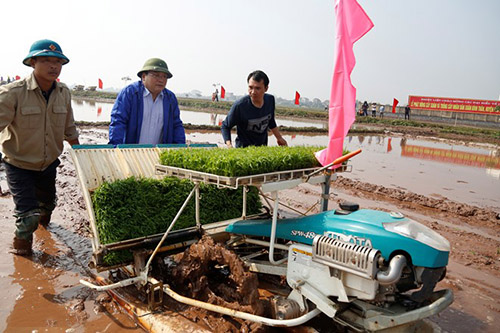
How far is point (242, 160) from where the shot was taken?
2.77 meters

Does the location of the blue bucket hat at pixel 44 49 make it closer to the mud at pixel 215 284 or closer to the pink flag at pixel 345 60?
the mud at pixel 215 284

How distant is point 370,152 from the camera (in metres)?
15.3

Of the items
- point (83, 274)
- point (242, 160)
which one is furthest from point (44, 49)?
point (242, 160)

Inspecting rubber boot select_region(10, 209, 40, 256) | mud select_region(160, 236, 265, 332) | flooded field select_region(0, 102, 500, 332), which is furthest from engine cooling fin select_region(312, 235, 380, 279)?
rubber boot select_region(10, 209, 40, 256)

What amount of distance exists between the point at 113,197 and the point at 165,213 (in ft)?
1.81

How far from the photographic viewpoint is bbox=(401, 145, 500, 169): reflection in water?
46.1ft

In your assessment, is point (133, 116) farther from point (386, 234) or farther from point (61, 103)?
point (386, 234)

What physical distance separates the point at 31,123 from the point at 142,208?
1834mm

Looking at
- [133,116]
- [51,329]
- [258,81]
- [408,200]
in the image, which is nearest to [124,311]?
[51,329]

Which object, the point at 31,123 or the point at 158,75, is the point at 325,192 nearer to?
the point at 158,75

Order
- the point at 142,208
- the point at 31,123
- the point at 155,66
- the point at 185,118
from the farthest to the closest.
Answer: the point at 185,118
the point at 155,66
the point at 31,123
the point at 142,208

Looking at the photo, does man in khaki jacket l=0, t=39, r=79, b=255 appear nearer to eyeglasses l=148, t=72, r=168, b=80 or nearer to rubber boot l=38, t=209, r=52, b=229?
rubber boot l=38, t=209, r=52, b=229

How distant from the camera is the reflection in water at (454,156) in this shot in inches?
553

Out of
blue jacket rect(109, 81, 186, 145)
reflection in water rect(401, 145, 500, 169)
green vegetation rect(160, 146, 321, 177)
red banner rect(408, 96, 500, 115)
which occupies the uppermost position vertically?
red banner rect(408, 96, 500, 115)
